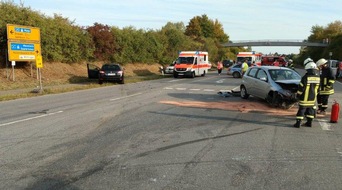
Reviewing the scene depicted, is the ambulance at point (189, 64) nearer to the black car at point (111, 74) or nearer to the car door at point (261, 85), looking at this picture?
the black car at point (111, 74)

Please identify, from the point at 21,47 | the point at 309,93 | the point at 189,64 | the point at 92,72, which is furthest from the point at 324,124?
the point at 189,64

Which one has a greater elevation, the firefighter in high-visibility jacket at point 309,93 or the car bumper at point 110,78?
the firefighter in high-visibility jacket at point 309,93

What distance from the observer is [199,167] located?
5578mm

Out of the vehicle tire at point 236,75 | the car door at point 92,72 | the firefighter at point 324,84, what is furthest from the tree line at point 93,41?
the firefighter at point 324,84

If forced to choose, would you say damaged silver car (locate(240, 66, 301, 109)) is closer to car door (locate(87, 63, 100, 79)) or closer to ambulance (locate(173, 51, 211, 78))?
car door (locate(87, 63, 100, 79))

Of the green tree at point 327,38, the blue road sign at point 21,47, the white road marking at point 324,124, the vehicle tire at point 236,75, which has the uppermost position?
the green tree at point 327,38

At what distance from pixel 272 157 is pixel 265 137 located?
5.44 feet

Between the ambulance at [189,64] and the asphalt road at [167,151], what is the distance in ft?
73.4

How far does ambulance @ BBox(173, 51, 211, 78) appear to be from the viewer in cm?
3341

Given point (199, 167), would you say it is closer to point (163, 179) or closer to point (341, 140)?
point (163, 179)

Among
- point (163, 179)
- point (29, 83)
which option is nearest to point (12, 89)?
point (29, 83)

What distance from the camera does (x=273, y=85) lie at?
12680mm

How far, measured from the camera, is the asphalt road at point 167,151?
16.3ft

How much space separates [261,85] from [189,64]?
20.5m
